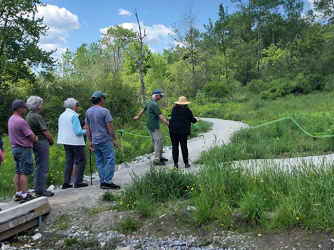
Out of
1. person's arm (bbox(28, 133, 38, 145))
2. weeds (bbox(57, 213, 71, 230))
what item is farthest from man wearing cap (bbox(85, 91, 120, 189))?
weeds (bbox(57, 213, 71, 230))

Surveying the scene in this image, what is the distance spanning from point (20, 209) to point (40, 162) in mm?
1154

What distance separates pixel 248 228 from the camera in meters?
3.96

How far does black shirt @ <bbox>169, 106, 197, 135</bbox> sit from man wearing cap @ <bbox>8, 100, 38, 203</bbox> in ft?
9.87

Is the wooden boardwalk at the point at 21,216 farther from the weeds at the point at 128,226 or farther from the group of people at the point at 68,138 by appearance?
the weeds at the point at 128,226

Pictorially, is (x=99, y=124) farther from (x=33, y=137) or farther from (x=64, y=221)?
(x=64, y=221)

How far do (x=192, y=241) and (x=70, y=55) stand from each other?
64.7m

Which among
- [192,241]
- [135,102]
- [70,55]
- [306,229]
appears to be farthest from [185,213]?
[70,55]

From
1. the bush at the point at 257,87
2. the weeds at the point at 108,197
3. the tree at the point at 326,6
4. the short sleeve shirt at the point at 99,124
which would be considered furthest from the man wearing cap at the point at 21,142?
the tree at the point at 326,6

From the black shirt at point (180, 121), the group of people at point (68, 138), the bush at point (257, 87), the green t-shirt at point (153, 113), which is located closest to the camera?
the group of people at point (68, 138)

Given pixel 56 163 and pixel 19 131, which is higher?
pixel 19 131

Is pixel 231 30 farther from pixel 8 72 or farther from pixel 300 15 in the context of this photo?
pixel 8 72

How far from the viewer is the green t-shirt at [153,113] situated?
24.5ft

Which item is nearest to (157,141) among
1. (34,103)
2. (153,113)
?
(153,113)

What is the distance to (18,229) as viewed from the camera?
458 centimetres
